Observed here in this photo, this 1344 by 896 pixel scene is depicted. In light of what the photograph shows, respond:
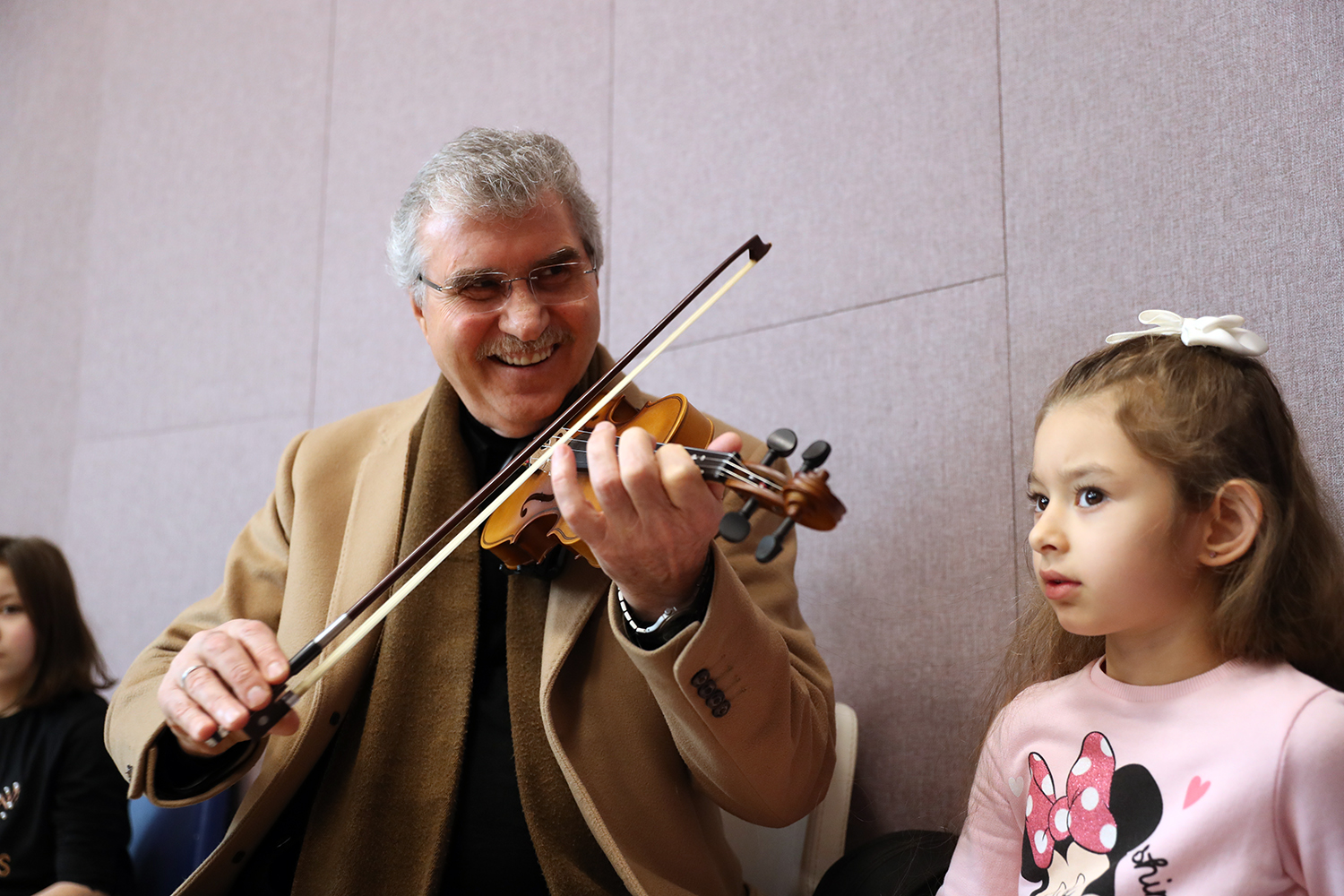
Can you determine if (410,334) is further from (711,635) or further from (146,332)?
(711,635)

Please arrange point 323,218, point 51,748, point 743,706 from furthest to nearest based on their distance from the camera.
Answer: point 323,218
point 51,748
point 743,706

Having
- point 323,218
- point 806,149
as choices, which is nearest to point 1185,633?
point 806,149

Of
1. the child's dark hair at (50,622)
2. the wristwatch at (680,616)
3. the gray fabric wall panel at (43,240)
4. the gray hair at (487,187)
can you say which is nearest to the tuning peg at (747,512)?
the wristwatch at (680,616)

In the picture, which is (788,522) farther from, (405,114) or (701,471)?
(405,114)

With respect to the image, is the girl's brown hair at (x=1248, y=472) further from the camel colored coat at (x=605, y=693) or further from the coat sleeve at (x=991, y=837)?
the camel colored coat at (x=605, y=693)

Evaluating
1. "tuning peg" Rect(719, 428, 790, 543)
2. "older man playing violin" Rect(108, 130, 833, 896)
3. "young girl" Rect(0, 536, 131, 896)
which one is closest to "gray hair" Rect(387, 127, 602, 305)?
"older man playing violin" Rect(108, 130, 833, 896)

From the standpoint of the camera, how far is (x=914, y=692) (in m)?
1.64

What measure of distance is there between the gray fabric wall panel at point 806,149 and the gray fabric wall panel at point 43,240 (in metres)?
2.09

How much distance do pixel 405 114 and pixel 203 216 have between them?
82 centimetres

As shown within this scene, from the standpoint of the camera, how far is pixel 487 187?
1.45 m

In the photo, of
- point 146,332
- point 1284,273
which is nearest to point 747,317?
point 1284,273

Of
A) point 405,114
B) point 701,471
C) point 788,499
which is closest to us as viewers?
point 788,499

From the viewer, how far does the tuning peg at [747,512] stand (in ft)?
3.10

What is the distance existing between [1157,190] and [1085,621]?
30.1 inches
